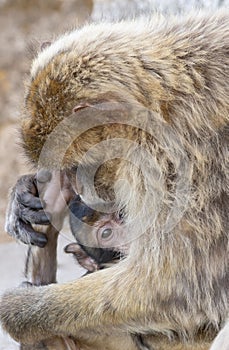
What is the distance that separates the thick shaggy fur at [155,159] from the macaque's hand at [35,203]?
186mm

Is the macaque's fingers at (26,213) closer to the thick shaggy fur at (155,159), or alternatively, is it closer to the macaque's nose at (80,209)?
the macaque's nose at (80,209)

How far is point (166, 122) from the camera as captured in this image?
10.8 ft

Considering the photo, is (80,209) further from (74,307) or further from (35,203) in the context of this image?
(74,307)

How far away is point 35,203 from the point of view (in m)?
3.79

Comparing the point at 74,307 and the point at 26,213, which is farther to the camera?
the point at 26,213

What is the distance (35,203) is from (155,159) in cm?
70

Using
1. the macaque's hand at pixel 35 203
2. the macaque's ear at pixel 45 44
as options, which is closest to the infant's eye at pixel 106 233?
the macaque's hand at pixel 35 203

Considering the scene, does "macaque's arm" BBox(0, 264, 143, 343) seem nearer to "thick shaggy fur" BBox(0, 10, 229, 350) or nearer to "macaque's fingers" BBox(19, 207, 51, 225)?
"thick shaggy fur" BBox(0, 10, 229, 350)

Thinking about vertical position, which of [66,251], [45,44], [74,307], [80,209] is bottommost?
[74,307]

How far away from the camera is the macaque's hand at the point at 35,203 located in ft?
12.0

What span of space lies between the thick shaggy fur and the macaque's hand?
186 millimetres

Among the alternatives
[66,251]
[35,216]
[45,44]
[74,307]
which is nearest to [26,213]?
[35,216]

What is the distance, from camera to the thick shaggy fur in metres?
3.29

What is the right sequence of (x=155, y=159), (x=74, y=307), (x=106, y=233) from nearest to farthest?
(x=155, y=159), (x=74, y=307), (x=106, y=233)
